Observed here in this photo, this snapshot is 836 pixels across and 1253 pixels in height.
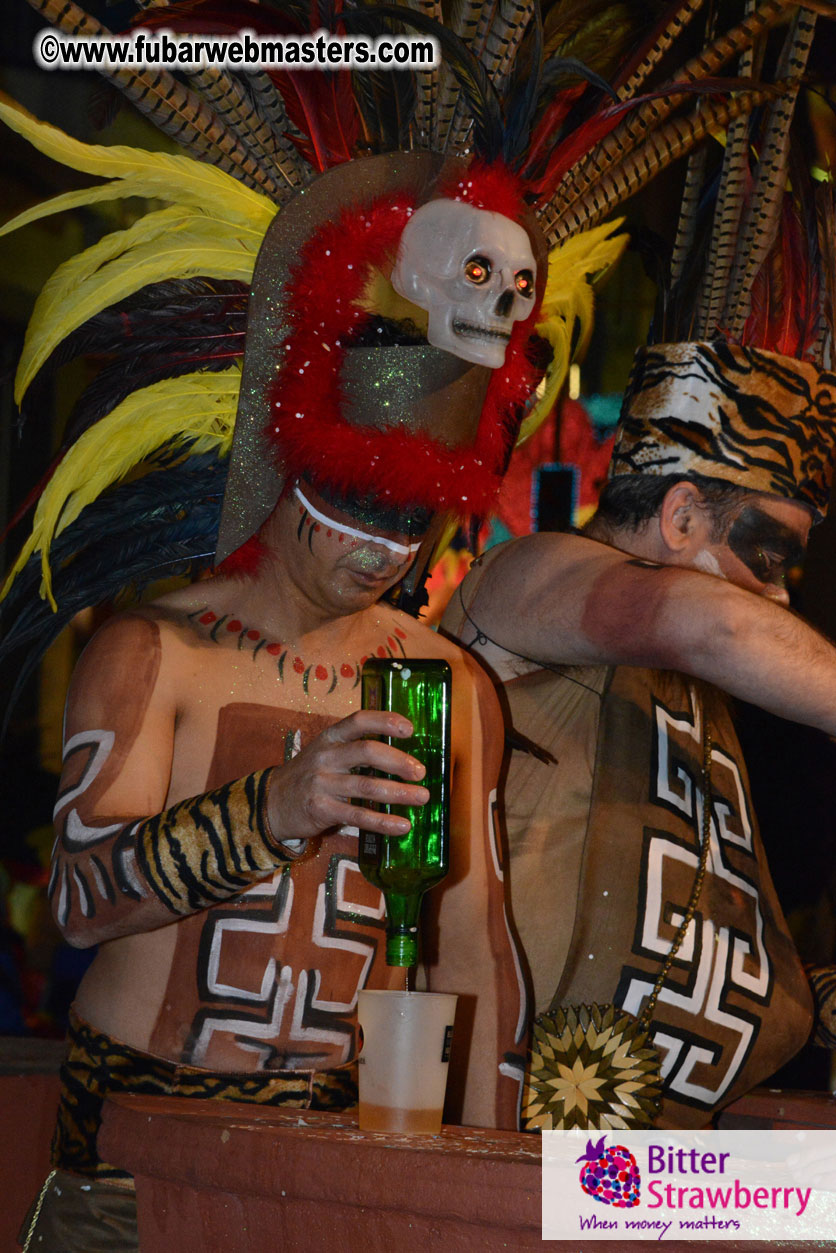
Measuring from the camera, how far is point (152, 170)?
1.70 meters

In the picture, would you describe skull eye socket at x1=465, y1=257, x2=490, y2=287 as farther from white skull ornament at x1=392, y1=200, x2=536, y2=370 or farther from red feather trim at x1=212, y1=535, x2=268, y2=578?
red feather trim at x1=212, y1=535, x2=268, y2=578

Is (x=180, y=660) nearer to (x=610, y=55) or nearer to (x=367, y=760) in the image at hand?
(x=367, y=760)

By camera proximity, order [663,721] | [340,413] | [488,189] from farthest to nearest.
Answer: [663,721] → [488,189] → [340,413]

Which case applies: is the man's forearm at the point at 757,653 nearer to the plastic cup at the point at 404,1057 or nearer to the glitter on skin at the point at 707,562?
the glitter on skin at the point at 707,562

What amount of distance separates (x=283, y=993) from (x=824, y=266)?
1.52m

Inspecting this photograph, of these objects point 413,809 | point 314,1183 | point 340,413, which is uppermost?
point 340,413

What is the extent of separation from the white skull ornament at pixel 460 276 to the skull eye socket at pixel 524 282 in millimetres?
15

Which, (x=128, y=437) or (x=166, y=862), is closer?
(x=166, y=862)

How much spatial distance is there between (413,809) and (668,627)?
20.0 inches

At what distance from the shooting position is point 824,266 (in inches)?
89.6

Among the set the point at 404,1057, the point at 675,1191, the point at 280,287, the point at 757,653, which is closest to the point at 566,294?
the point at 280,287

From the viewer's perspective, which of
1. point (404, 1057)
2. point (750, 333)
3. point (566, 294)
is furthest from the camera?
point (750, 333)

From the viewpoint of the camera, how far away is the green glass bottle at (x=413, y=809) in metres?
1.26

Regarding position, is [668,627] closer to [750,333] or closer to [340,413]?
[340,413]
